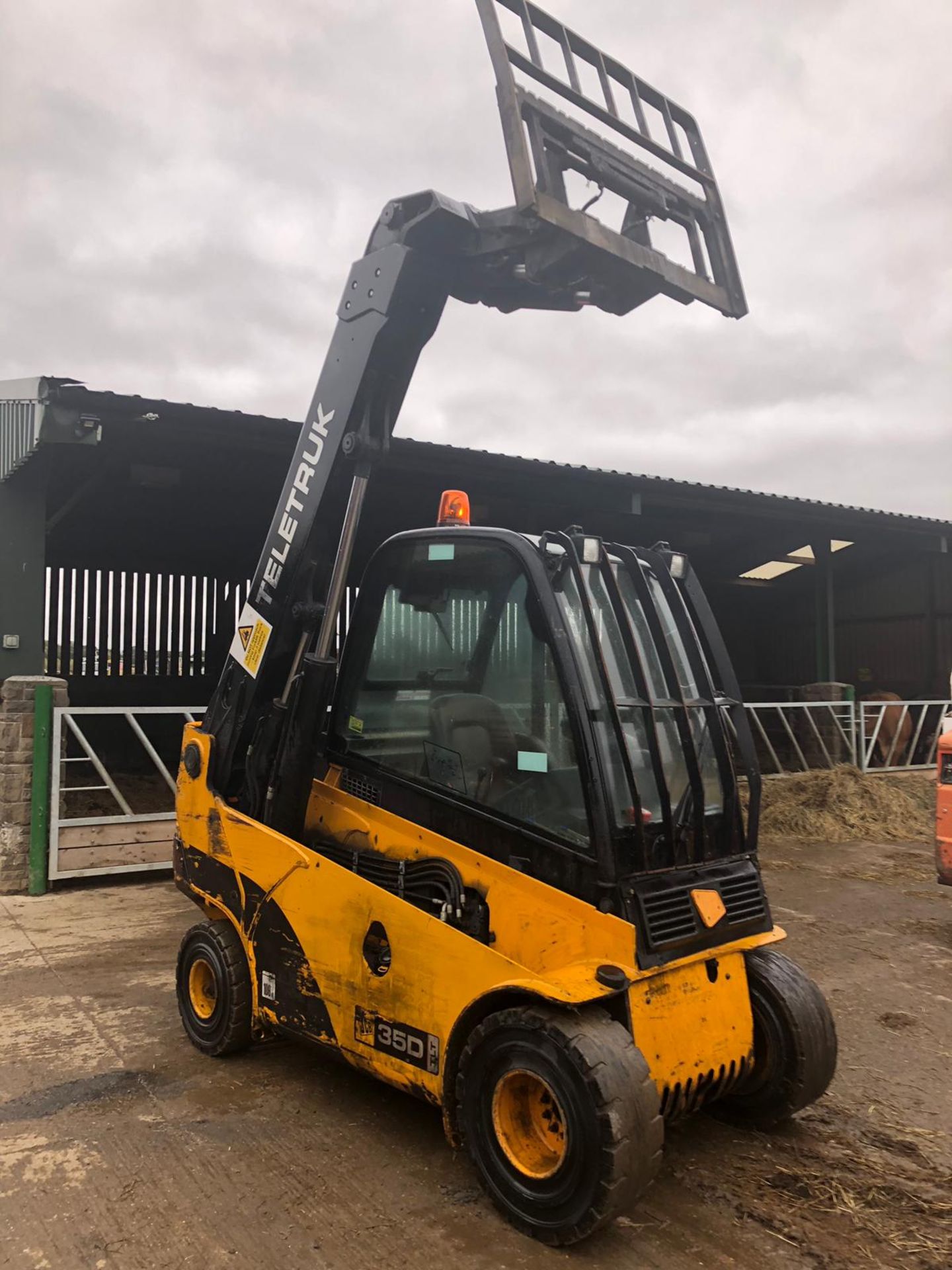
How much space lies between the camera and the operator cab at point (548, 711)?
3199mm

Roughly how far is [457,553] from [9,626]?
7.27 m

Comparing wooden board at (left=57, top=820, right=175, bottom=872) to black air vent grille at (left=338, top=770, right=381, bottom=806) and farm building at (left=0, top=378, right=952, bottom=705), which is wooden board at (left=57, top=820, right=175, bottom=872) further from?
black air vent grille at (left=338, top=770, right=381, bottom=806)

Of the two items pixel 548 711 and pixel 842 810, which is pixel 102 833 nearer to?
pixel 548 711

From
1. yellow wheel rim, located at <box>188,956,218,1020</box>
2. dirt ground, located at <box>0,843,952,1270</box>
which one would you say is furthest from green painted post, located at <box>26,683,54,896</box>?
yellow wheel rim, located at <box>188,956,218,1020</box>

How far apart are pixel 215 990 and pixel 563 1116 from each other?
2174 millimetres

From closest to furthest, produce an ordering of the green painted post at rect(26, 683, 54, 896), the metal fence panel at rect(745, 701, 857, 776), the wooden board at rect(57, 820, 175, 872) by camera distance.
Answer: the green painted post at rect(26, 683, 54, 896) → the wooden board at rect(57, 820, 175, 872) → the metal fence panel at rect(745, 701, 857, 776)

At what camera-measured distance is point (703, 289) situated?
4.07 m

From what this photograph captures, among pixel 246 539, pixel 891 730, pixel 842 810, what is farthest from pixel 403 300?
pixel 891 730

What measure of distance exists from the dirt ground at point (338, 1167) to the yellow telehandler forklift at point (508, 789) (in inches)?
8.2

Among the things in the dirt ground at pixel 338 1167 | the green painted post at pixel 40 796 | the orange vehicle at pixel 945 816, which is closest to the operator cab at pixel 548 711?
the dirt ground at pixel 338 1167

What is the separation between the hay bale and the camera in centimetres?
1152

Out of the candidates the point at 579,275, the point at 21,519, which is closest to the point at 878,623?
the point at 21,519

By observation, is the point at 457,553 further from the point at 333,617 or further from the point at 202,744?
the point at 202,744

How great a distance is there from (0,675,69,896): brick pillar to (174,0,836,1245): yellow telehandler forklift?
3.97 metres
